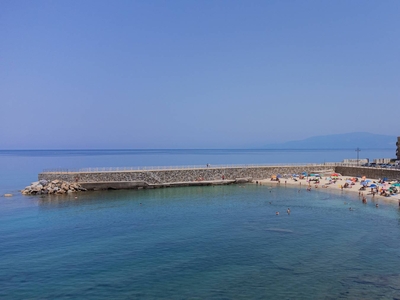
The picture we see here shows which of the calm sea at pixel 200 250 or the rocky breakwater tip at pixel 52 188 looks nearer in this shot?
the calm sea at pixel 200 250

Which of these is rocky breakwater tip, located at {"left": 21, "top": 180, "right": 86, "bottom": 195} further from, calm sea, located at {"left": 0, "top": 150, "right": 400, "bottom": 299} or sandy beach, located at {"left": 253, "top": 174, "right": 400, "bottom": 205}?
sandy beach, located at {"left": 253, "top": 174, "right": 400, "bottom": 205}

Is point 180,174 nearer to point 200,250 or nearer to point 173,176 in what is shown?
point 173,176

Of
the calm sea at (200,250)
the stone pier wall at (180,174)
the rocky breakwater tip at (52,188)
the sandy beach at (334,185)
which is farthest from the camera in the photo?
the stone pier wall at (180,174)

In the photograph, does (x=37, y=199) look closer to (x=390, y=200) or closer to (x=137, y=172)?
(x=137, y=172)

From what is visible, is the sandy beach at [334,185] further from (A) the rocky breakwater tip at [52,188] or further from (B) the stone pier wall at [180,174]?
(A) the rocky breakwater tip at [52,188]

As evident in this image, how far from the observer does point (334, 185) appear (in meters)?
59.8

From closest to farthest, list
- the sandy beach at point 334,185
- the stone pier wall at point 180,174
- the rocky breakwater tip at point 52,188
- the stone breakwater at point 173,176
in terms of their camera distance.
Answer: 1. the sandy beach at point 334,185
2. the rocky breakwater tip at point 52,188
3. the stone breakwater at point 173,176
4. the stone pier wall at point 180,174

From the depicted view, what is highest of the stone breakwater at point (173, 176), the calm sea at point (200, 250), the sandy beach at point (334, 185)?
the stone breakwater at point (173, 176)

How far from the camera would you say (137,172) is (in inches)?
2372

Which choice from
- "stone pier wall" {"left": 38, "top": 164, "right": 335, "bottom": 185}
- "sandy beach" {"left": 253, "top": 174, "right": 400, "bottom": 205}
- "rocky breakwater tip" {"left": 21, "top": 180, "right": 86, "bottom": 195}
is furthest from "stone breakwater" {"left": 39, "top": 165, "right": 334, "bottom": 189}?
"sandy beach" {"left": 253, "top": 174, "right": 400, "bottom": 205}

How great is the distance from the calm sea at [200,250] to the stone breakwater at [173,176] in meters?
12.4

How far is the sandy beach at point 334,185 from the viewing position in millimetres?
48969

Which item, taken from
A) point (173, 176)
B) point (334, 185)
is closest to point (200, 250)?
point (173, 176)

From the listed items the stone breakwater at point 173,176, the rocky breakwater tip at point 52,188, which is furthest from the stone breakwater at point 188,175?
the rocky breakwater tip at point 52,188
